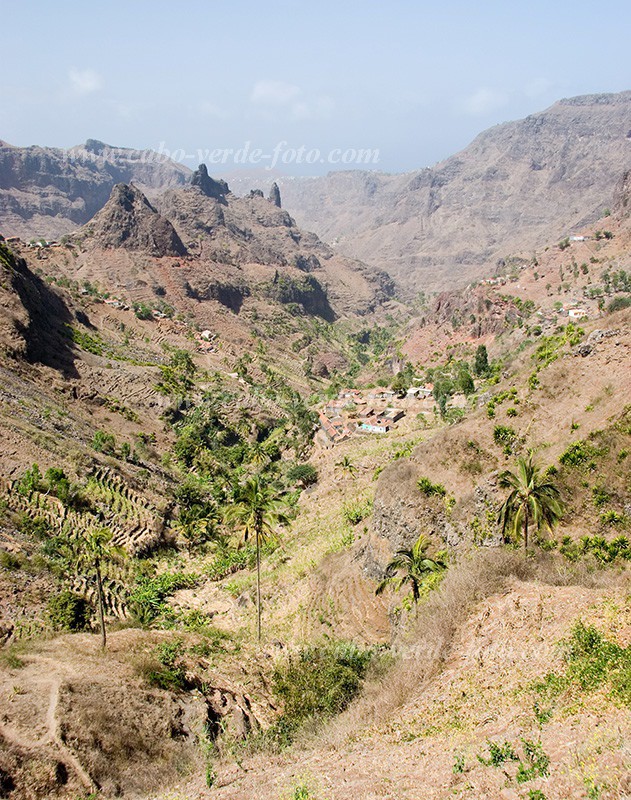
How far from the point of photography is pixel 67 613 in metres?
27.7

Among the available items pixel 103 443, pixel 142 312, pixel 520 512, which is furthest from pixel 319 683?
pixel 142 312

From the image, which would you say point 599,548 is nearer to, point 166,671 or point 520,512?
point 520,512

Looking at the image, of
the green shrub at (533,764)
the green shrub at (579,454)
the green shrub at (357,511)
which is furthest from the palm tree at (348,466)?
the green shrub at (533,764)

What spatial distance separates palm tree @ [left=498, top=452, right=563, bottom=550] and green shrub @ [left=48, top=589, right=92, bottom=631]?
20.8 meters

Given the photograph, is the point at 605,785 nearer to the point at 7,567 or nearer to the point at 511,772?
the point at 511,772

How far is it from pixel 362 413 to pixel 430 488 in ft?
160

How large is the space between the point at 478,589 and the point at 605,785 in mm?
8813

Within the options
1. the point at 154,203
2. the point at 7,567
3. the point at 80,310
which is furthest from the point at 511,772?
the point at 154,203

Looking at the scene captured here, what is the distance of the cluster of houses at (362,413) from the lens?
6950 cm

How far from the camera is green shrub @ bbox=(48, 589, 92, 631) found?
89.8 feet

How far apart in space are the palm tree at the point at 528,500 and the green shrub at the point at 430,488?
19.9 feet

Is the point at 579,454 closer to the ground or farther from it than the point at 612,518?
farther from it

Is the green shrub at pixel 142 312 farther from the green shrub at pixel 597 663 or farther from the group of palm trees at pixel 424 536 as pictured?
the green shrub at pixel 597 663

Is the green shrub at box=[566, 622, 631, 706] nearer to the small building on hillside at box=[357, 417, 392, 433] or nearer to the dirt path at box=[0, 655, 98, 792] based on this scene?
the dirt path at box=[0, 655, 98, 792]
